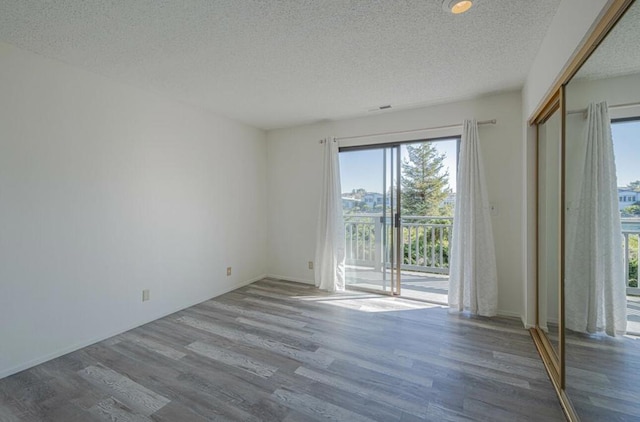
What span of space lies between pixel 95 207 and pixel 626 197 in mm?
3519

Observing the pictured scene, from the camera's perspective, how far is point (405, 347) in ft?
7.72

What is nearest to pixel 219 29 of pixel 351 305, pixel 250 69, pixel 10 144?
pixel 250 69

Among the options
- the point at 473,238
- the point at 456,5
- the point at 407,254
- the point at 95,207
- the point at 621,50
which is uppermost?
the point at 456,5

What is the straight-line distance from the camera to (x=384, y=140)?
3.57 m

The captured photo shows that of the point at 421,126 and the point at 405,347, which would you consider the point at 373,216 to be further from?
the point at 405,347

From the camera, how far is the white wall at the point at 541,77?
1.30m

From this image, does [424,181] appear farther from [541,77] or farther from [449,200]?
[541,77]

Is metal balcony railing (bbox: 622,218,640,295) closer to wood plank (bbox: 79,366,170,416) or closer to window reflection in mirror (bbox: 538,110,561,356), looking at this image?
window reflection in mirror (bbox: 538,110,561,356)

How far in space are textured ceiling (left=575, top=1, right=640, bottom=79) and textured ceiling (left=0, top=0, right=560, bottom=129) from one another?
2.02ft

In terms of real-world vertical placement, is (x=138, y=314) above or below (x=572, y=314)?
below

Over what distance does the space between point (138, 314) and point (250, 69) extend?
2.60 m

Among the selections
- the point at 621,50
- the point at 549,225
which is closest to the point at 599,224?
the point at 621,50

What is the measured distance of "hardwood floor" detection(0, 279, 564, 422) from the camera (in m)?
1.64

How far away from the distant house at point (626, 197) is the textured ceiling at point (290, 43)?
1191mm
